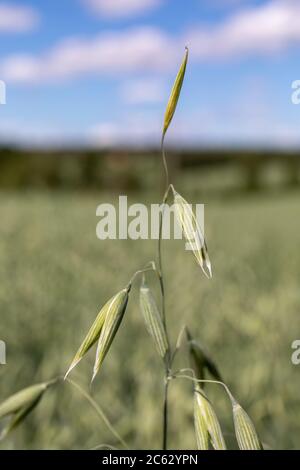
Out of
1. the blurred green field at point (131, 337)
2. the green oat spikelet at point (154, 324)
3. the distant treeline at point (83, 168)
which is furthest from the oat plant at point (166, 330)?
the distant treeline at point (83, 168)

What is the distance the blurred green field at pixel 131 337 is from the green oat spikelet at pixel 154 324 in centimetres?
60

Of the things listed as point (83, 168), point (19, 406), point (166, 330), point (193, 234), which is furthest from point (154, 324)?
point (83, 168)

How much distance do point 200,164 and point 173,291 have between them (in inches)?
685

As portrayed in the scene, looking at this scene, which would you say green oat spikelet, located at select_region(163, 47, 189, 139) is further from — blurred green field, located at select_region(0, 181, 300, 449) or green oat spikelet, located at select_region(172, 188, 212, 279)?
blurred green field, located at select_region(0, 181, 300, 449)

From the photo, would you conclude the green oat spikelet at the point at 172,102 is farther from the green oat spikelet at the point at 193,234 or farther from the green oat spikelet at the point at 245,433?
the green oat spikelet at the point at 245,433

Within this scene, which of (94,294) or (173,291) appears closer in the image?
(94,294)

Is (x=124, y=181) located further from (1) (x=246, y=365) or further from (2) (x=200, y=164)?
(1) (x=246, y=365)

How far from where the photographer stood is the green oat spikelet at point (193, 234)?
0.54 m

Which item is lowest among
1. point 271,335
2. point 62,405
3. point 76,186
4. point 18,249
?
point 62,405

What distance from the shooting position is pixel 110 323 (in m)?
0.60
